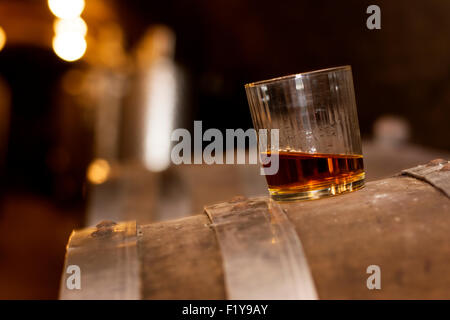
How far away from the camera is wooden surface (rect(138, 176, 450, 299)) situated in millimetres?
629

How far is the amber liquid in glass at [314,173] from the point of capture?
82cm

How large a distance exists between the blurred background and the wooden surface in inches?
43.7

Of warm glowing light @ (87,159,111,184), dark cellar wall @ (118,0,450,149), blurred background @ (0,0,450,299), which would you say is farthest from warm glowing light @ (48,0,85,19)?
warm glowing light @ (87,159,111,184)

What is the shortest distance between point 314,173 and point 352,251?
198 mm

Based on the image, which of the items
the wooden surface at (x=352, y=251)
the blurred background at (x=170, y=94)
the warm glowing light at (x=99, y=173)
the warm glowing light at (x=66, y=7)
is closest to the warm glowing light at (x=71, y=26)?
the blurred background at (x=170, y=94)

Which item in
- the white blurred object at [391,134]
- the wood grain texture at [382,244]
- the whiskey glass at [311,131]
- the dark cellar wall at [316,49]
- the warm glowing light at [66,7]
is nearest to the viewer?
the wood grain texture at [382,244]

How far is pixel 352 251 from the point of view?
66cm

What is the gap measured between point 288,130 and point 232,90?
4712mm

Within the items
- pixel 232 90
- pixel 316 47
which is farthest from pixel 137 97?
pixel 316 47

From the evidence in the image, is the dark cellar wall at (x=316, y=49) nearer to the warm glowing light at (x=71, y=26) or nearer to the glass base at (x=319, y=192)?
the warm glowing light at (x=71, y=26)

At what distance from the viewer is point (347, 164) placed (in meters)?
0.85

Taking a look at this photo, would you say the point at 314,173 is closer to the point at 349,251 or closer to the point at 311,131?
the point at 311,131

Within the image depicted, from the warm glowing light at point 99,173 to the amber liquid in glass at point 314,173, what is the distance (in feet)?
4.07

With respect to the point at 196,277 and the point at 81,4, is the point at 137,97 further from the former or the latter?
the point at 196,277
